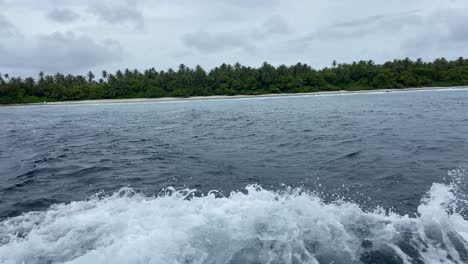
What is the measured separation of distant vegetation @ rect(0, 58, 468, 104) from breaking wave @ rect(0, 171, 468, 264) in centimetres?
10350

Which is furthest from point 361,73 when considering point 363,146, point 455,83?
point 363,146

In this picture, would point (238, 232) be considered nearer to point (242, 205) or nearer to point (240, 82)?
point (242, 205)

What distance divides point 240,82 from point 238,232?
351 feet

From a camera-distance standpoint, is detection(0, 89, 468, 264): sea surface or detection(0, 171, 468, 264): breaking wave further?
Answer: detection(0, 89, 468, 264): sea surface

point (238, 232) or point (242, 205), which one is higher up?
point (242, 205)

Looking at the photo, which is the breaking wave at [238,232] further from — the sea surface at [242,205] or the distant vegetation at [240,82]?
the distant vegetation at [240,82]

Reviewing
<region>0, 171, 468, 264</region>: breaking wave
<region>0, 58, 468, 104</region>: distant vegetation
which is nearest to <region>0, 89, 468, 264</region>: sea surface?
<region>0, 171, 468, 264</region>: breaking wave

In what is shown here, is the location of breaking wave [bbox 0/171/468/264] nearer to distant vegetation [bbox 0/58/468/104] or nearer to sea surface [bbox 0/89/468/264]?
sea surface [bbox 0/89/468/264]

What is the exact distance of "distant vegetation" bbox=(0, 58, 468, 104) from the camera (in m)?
111

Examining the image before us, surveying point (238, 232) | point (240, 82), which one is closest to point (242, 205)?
point (238, 232)

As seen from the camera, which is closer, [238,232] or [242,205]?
[238,232]

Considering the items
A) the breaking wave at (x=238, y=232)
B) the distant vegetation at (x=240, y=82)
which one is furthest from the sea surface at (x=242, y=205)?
the distant vegetation at (x=240, y=82)

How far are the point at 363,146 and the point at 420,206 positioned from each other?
8.88 m

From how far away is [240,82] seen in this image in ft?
370
